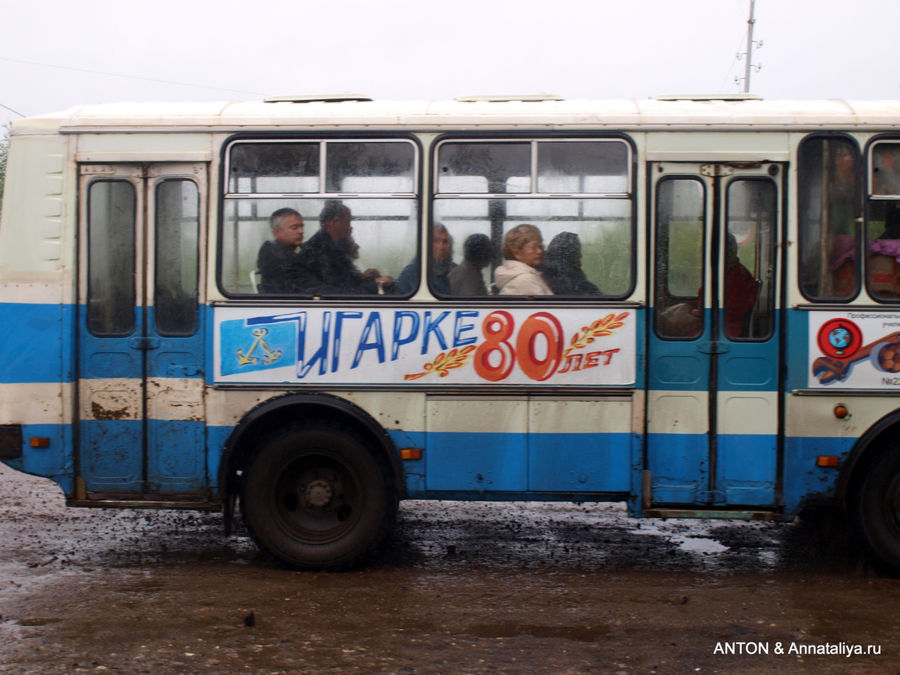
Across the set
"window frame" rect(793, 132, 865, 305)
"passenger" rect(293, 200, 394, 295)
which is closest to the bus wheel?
"passenger" rect(293, 200, 394, 295)

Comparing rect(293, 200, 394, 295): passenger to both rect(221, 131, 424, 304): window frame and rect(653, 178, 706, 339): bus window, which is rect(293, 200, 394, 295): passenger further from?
rect(653, 178, 706, 339): bus window

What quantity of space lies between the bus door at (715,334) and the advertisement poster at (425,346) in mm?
345

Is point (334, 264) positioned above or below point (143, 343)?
above

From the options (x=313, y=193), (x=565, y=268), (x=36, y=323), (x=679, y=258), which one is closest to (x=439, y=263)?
(x=565, y=268)

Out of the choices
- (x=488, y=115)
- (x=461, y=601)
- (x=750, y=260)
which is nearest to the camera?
(x=461, y=601)

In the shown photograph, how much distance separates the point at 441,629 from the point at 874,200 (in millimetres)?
3926

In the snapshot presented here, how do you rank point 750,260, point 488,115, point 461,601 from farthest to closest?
point 488,115, point 750,260, point 461,601

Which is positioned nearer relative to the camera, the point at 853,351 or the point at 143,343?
the point at 853,351

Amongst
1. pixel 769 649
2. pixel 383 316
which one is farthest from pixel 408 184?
pixel 769 649

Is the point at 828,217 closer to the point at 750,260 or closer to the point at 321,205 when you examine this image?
the point at 750,260

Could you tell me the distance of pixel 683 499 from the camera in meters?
6.25

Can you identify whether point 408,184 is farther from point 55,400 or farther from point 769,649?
point 769,649

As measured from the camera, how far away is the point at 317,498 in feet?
21.0

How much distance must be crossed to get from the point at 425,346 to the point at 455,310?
0.31 m
